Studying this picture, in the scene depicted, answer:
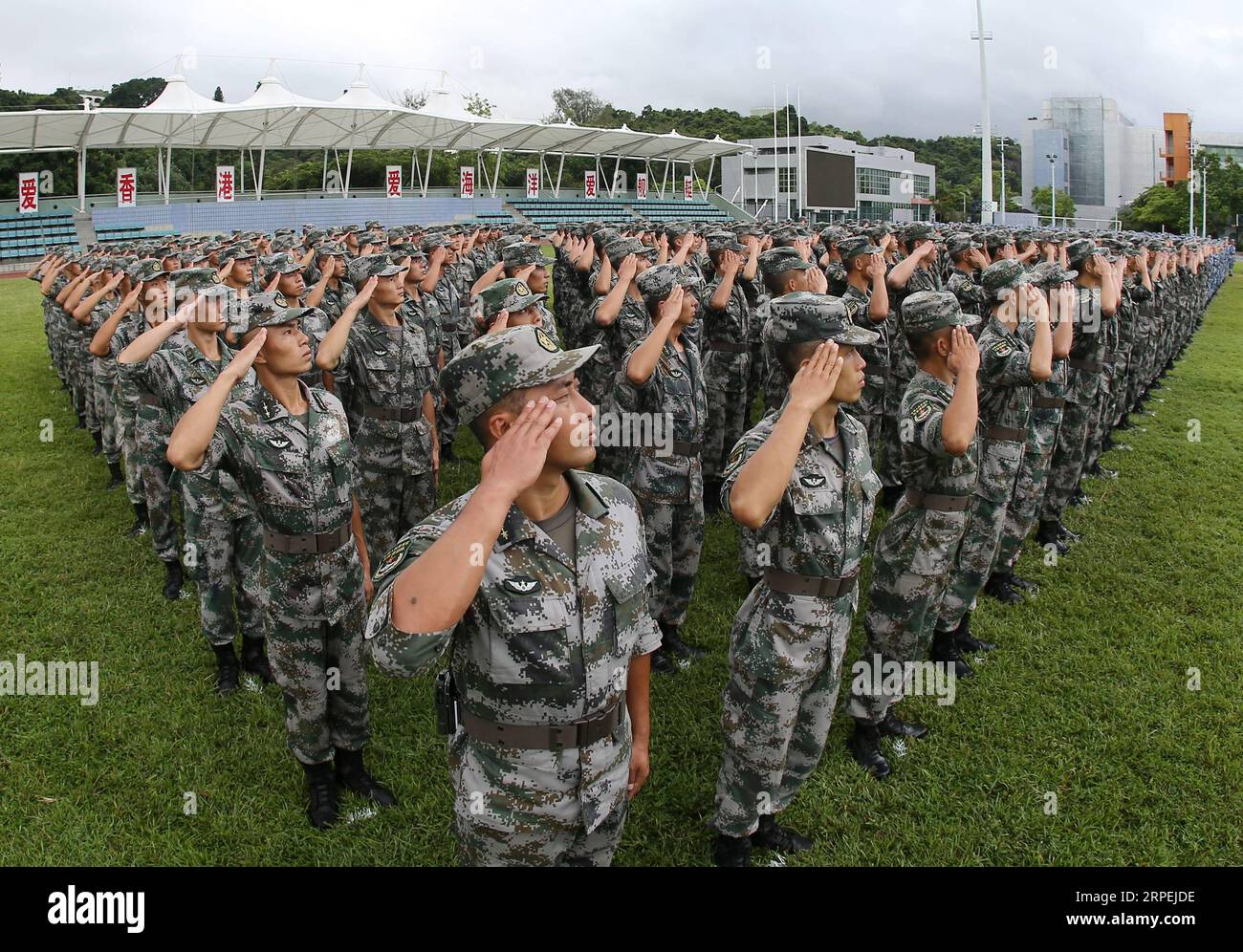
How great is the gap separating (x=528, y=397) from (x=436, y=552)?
1.55 ft

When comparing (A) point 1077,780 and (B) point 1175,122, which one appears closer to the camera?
(A) point 1077,780

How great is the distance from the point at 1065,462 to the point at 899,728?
3.54 m

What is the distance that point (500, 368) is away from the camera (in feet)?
6.91

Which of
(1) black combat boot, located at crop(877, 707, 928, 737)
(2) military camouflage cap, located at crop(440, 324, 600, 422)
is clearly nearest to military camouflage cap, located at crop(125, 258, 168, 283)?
(2) military camouflage cap, located at crop(440, 324, 600, 422)

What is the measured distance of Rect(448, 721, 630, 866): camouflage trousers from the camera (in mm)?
2266

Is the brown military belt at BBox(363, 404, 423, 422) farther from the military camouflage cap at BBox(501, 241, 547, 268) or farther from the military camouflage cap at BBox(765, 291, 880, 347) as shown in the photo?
the military camouflage cap at BBox(765, 291, 880, 347)

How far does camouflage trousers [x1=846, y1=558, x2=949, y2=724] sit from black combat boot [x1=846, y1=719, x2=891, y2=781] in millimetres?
A: 54

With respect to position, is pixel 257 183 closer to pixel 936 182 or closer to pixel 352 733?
pixel 352 733

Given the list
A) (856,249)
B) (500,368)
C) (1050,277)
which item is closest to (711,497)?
(856,249)

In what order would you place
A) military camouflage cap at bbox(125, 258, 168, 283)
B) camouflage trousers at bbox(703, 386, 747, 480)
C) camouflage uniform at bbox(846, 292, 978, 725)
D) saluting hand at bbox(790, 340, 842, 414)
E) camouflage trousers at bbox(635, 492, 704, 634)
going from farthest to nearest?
1. camouflage trousers at bbox(703, 386, 747, 480)
2. military camouflage cap at bbox(125, 258, 168, 283)
3. camouflage trousers at bbox(635, 492, 704, 634)
4. camouflage uniform at bbox(846, 292, 978, 725)
5. saluting hand at bbox(790, 340, 842, 414)

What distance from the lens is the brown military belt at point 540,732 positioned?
7.38ft

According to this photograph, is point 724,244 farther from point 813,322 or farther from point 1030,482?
point 813,322
